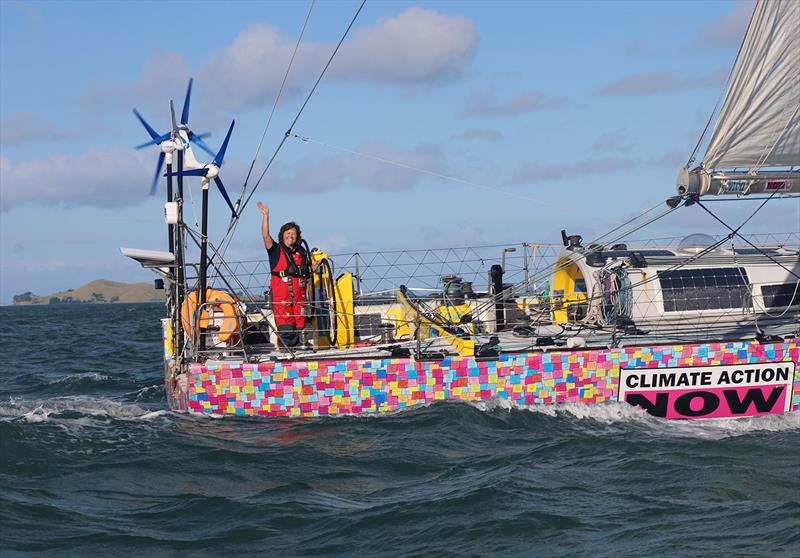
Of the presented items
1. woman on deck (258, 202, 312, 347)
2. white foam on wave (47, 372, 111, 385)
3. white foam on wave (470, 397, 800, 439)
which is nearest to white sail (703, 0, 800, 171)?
white foam on wave (470, 397, 800, 439)

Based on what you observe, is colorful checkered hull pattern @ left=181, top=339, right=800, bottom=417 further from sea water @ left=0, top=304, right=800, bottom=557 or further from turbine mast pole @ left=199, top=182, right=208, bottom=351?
turbine mast pole @ left=199, top=182, right=208, bottom=351

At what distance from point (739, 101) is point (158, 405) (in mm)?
10687

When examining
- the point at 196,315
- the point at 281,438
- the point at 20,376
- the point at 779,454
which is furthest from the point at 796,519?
the point at 20,376

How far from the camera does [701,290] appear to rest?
53.8ft

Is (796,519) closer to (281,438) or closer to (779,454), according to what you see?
(779,454)

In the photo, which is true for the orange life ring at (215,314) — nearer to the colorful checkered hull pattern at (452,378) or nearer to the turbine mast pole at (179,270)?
the turbine mast pole at (179,270)

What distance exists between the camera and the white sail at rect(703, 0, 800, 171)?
14.0 m

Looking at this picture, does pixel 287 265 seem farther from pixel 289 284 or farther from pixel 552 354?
pixel 552 354

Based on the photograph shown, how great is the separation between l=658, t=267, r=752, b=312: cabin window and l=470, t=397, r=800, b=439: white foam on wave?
2635mm

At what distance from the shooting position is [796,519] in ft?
31.3

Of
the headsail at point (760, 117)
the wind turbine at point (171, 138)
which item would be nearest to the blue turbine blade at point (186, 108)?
the wind turbine at point (171, 138)

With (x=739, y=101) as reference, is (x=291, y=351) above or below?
below

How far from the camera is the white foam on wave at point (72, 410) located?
14571mm

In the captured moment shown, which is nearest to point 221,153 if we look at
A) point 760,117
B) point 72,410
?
point 72,410
